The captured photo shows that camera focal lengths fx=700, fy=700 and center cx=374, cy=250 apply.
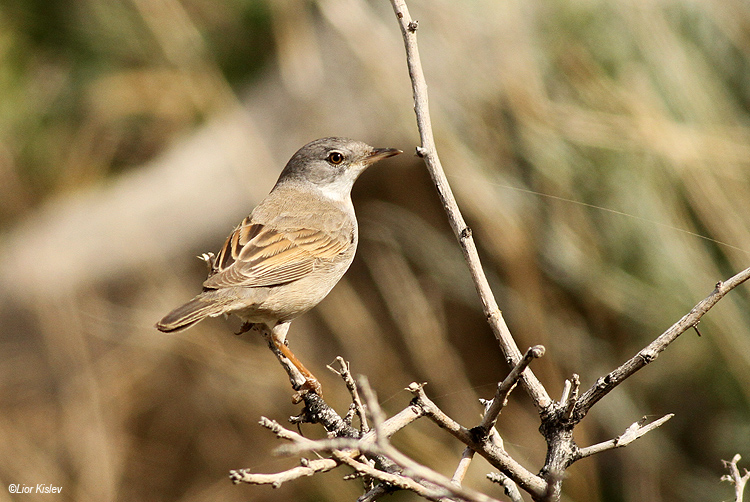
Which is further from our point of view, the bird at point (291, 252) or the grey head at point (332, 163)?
the grey head at point (332, 163)

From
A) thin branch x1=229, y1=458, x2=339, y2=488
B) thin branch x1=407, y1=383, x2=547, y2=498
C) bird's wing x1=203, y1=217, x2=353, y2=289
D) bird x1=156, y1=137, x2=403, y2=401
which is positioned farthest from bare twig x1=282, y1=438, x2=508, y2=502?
bird's wing x1=203, y1=217, x2=353, y2=289

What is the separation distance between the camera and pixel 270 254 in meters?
3.84

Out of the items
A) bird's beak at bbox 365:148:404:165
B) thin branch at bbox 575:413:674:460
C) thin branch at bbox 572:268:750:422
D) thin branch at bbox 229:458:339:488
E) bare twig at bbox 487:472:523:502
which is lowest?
thin branch at bbox 229:458:339:488

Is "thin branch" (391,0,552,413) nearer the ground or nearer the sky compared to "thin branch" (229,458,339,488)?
nearer the sky

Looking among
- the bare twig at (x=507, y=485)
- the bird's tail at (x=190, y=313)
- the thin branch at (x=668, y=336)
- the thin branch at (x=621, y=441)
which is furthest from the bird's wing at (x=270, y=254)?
the thin branch at (x=668, y=336)

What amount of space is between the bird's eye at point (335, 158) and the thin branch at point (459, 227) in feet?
6.35

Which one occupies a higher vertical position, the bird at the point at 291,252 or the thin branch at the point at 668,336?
the bird at the point at 291,252

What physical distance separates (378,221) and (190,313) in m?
3.75

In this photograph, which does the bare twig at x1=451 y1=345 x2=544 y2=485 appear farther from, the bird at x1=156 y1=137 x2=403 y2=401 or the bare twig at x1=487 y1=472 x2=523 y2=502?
the bird at x1=156 y1=137 x2=403 y2=401

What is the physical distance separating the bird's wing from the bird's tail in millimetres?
152

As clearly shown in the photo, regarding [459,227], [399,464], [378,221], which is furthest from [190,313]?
[378,221]

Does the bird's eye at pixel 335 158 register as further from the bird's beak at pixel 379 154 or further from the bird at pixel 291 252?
the bird's beak at pixel 379 154

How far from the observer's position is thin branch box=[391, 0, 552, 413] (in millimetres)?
2096

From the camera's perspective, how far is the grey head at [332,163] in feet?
14.7
